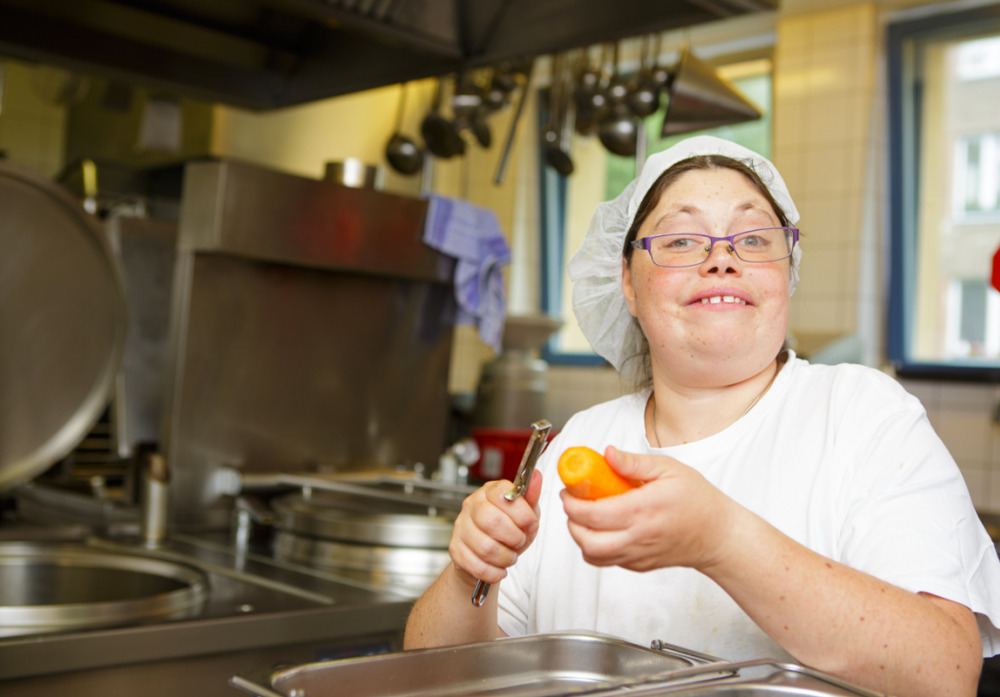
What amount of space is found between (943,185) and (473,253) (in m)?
2.16

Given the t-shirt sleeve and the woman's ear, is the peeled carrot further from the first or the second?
the woman's ear

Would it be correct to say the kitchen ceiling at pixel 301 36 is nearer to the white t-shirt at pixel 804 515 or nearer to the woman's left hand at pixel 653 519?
the white t-shirt at pixel 804 515

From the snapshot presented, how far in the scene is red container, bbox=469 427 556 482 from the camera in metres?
2.56

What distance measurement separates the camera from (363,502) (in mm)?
1945

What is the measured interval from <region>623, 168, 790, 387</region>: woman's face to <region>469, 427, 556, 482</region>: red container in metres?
1.47

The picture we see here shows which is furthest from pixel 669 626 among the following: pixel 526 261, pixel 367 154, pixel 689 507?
pixel 526 261

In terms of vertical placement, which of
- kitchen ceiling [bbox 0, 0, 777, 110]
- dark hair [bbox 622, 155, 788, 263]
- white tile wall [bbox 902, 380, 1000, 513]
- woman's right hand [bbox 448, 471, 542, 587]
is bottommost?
woman's right hand [bbox 448, 471, 542, 587]

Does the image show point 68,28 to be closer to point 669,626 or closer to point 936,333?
point 669,626

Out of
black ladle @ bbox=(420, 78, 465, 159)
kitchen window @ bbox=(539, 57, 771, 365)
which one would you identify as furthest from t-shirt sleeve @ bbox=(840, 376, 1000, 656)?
kitchen window @ bbox=(539, 57, 771, 365)

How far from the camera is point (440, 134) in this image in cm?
276

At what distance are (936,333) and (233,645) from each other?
10.3ft

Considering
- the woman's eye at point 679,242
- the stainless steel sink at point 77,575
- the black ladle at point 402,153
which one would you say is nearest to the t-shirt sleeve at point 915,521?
the woman's eye at point 679,242

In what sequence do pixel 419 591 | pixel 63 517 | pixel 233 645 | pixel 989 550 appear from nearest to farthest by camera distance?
pixel 989 550
pixel 233 645
pixel 419 591
pixel 63 517

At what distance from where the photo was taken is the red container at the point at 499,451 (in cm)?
256
